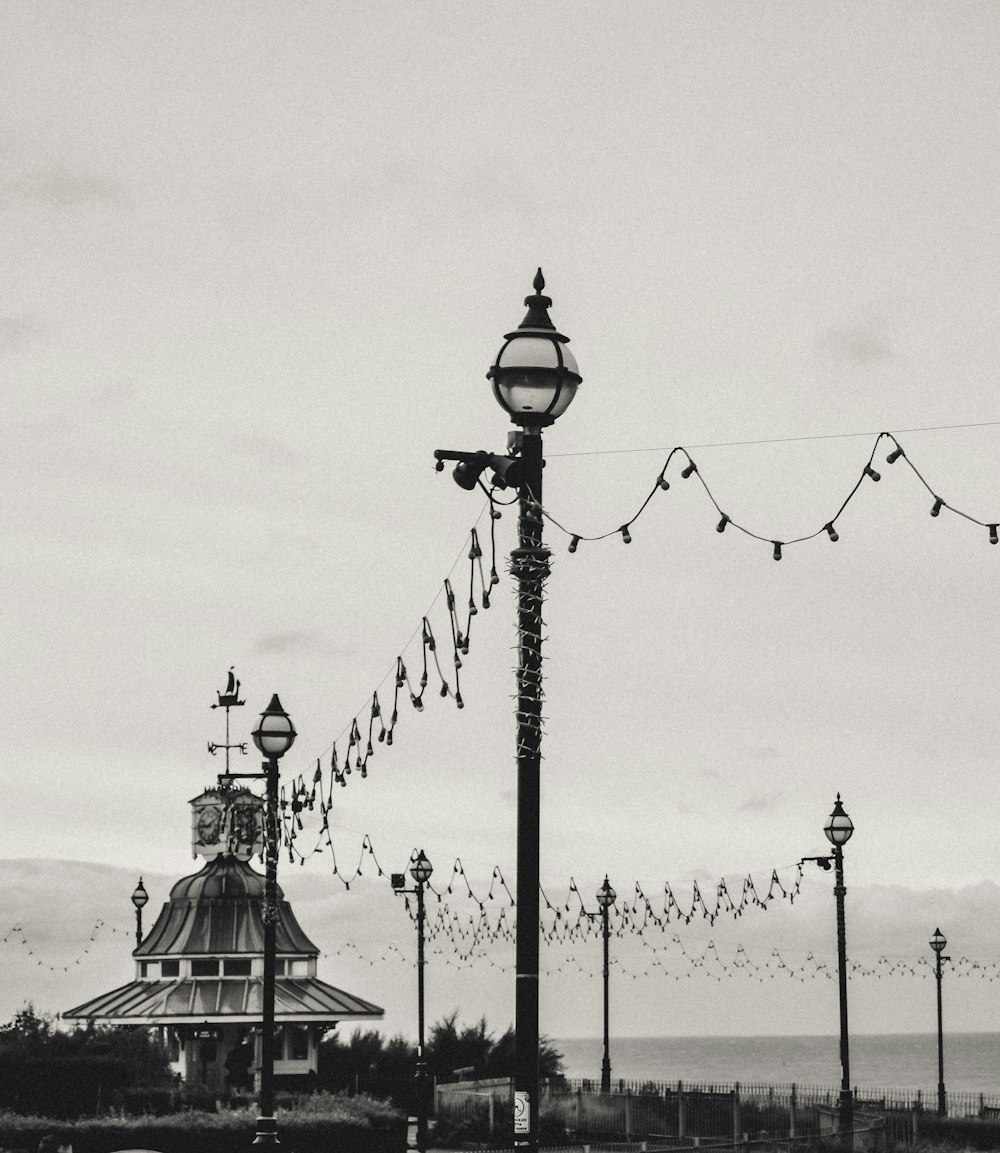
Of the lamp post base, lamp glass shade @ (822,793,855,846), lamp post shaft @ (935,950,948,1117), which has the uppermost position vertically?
lamp glass shade @ (822,793,855,846)

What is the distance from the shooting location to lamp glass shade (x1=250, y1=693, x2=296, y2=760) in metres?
22.6

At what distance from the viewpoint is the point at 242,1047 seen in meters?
51.6

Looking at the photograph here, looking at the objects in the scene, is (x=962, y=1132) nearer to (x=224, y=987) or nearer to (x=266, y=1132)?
(x=224, y=987)

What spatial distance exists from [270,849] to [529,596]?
1304 centimetres

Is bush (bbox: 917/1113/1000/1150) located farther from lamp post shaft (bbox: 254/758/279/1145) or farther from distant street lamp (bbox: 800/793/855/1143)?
lamp post shaft (bbox: 254/758/279/1145)

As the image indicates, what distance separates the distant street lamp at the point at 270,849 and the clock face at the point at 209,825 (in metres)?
32.7

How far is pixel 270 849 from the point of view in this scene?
79.4 ft

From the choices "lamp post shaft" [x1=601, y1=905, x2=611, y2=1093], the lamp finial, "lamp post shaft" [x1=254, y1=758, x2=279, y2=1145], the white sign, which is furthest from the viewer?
"lamp post shaft" [x1=601, y1=905, x2=611, y2=1093]

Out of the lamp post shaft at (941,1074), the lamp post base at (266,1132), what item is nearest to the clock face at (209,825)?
the lamp post shaft at (941,1074)

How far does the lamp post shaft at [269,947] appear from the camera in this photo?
2309 cm

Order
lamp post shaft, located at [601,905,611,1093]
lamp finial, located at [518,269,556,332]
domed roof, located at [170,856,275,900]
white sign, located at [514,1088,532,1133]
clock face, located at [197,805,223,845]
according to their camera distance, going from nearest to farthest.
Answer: white sign, located at [514,1088,532,1133] < lamp finial, located at [518,269,556,332] < lamp post shaft, located at [601,905,611,1093] < domed roof, located at [170,856,275,900] < clock face, located at [197,805,223,845]

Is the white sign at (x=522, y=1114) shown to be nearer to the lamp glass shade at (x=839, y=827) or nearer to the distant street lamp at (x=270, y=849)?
the distant street lamp at (x=270, y=849)

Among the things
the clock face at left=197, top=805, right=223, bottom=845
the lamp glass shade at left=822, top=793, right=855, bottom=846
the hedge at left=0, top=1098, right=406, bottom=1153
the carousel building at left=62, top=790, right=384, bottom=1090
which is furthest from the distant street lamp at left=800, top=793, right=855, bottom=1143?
the clock face at left=197, top=805, right=223, bottom=845

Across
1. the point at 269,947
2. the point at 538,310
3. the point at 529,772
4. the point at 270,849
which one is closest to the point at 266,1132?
the point at 269,947
